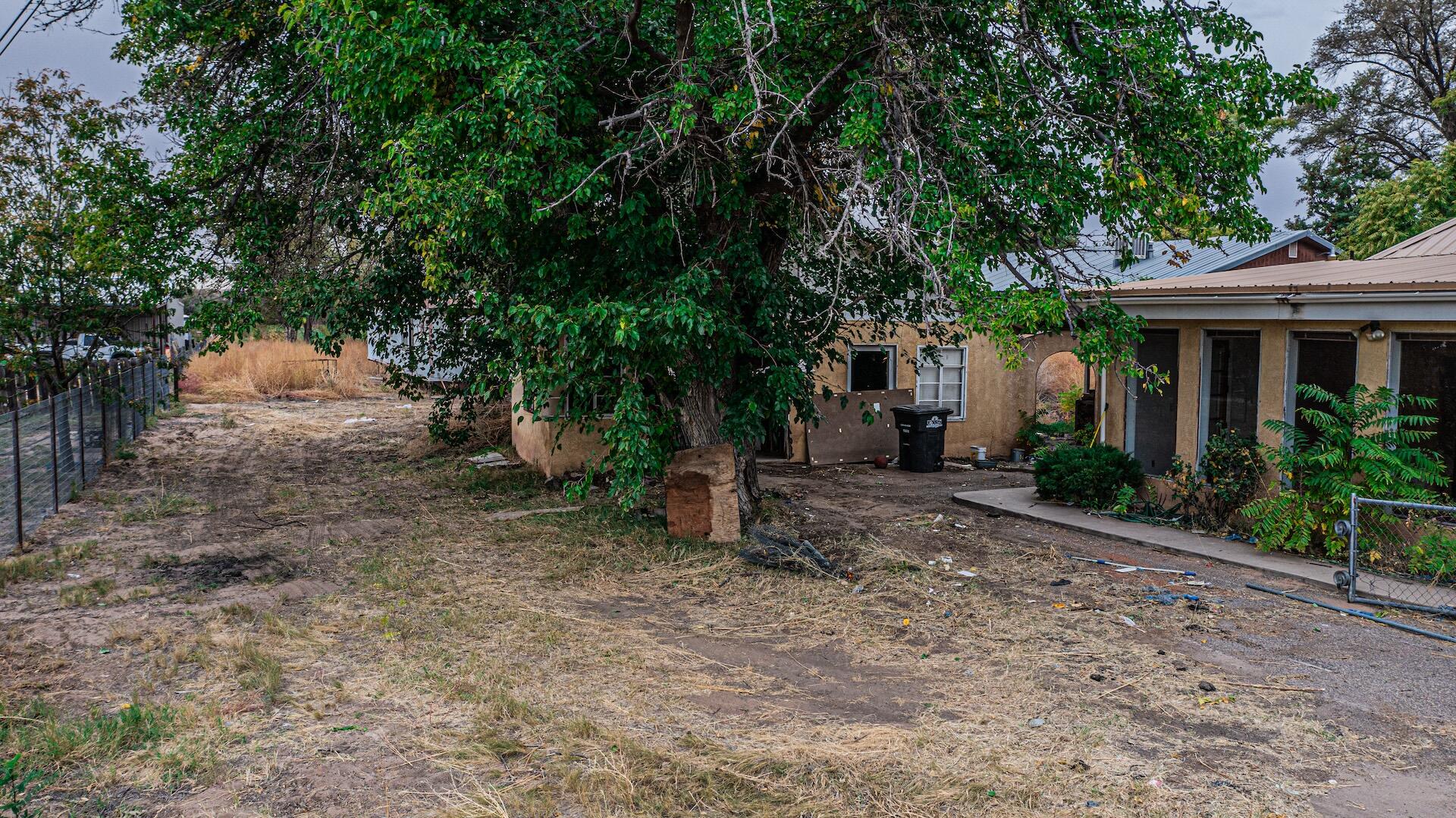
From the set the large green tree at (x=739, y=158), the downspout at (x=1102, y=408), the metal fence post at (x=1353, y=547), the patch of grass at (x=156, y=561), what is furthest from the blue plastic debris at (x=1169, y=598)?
the patch of grass at (x=156, y=561)

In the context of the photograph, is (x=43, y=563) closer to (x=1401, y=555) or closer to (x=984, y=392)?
(x=1401, y=555)

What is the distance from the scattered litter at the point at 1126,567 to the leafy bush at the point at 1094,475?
7.15 feet

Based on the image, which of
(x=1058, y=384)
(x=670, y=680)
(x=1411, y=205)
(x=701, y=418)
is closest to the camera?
(x=670, y=680)

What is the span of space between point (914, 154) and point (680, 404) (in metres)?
3.73

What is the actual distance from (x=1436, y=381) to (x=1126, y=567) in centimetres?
316

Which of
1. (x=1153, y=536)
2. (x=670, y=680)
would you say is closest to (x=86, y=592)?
(x=670, y=680)

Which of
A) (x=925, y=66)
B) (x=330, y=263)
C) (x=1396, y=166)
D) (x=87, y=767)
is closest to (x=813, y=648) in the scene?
(x=87, y=767)

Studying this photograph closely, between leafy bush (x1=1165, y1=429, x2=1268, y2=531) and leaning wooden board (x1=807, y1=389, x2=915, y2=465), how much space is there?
6.25 m

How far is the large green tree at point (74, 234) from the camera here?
35.8 feet

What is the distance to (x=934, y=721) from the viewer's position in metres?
5.49

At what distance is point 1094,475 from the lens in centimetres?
1148

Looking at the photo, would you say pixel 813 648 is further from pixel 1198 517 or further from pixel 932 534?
pixel 1198 517

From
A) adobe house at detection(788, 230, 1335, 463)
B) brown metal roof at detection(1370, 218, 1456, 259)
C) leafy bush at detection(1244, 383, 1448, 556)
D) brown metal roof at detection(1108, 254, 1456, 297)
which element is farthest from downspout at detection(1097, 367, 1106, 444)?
adobe house at detection(788, 230, 1335, 463)

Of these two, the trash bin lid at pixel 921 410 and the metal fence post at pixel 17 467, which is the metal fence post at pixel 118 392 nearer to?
the metal fence post at pixel 17 467
